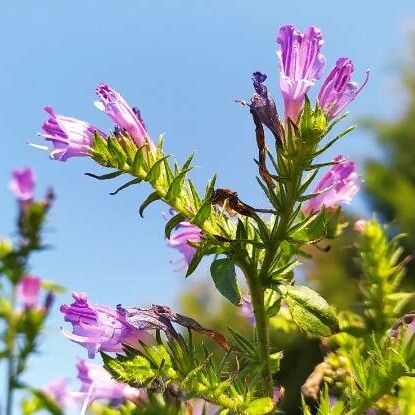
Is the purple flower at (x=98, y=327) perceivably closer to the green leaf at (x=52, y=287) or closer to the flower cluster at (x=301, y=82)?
the flower cluster at (x=301, y=82)

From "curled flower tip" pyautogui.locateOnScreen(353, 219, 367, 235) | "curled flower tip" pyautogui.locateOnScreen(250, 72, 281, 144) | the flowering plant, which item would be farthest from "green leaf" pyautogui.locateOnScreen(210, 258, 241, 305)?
"curled flower tip" pyautogui.locateOnScreen(353, 219, 367, 235)

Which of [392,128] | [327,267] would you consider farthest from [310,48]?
[392,128]

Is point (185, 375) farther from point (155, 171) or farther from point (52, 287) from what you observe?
point (52, 287)

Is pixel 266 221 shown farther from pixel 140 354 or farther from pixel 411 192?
pixel 411 192

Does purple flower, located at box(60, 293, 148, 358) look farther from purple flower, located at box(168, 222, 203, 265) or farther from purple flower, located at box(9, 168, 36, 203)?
purple flower, located at box(9, 168, 36, 203)

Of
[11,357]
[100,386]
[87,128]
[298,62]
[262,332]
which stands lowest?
[11,357]

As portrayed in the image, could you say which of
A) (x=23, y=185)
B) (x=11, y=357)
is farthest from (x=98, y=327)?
(x=23, y=185)
